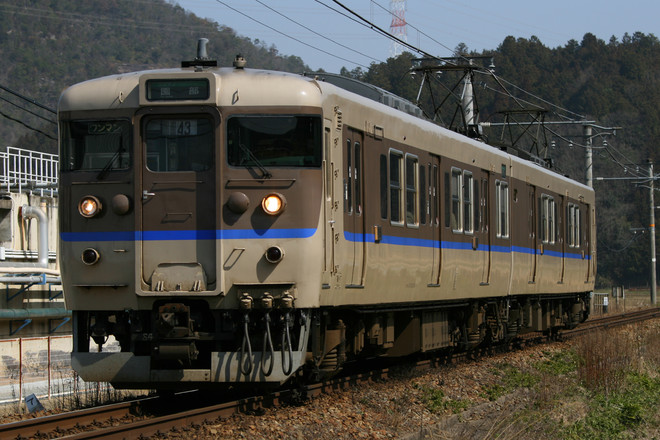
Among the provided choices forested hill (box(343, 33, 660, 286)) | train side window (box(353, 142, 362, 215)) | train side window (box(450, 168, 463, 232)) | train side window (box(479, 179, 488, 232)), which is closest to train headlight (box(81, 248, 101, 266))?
train side window (box(353, 142, 362, 215))

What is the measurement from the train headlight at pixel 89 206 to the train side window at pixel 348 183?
2.57 metres

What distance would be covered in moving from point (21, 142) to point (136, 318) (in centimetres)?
8898

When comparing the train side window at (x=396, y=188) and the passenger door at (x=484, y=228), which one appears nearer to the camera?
the train side window at (x=396, y=188)

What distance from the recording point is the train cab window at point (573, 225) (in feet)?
72.7

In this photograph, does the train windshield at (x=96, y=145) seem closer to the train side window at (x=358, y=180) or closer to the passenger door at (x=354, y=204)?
the passenger door at (x=354, y=204)

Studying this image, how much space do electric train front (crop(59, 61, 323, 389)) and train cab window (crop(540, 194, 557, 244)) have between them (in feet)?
34.9

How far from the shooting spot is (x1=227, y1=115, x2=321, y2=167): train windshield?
10047 mm

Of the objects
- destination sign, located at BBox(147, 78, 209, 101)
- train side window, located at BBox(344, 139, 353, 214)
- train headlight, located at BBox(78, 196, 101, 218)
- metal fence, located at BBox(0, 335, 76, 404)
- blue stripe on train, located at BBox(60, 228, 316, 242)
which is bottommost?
metal fence, located at BBox(0, 335, 76, 404)

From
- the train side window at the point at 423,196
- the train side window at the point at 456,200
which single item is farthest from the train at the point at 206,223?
the train side window at the point at 456,200

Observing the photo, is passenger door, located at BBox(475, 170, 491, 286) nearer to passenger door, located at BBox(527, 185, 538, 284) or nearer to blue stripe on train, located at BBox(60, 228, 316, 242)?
passenger door, located at BBox(527, 185, 538, 284)

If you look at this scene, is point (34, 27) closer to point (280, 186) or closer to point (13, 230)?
point (13, 230)

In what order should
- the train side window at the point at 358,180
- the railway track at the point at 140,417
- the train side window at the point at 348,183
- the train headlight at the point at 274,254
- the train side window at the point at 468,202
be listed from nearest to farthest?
1. the railway track at the point at 140,417
2. the train headlight at the point at 274,254
3. the train side window at the point at 348,183
4. the train side window at the point at 358,180
5. the train side window at the point at 468,202

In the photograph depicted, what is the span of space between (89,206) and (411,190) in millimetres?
4469

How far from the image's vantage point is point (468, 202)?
607 inches
